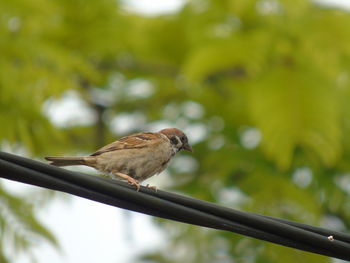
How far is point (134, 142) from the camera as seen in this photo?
606 centimetres

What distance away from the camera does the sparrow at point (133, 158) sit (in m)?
5.72

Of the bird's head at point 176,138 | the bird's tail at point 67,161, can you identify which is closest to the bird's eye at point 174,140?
the bird's head at point 176,138

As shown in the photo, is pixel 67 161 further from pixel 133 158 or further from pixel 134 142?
pixel 134 142

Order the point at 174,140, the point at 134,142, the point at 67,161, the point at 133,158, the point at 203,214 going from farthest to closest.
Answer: the point at 174,140 < the point at 134,142 < the point at 133,158 < the point at 67,161 < the point at 203,214

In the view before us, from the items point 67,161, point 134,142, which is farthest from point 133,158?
point 67,161

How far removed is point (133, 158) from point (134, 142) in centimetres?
23

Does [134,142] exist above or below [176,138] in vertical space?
below

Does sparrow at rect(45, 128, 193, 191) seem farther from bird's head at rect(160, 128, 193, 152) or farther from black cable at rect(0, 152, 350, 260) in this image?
black cable at rect(0, 152, 350, 260)

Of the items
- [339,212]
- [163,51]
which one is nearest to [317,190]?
[339,212]

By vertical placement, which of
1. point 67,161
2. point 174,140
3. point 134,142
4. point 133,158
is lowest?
point 67,161

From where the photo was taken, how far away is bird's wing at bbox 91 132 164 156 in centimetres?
592

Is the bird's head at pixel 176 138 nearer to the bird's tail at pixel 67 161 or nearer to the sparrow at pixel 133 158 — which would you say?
the sparrow at pixel 133 158

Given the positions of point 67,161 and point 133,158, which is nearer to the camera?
point 67,161

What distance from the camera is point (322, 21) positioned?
7.05 m
